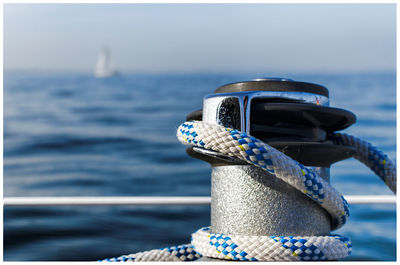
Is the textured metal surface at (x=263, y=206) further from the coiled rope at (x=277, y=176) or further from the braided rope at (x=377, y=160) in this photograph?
the braided rope at (x=377, y=160)

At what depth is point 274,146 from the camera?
65cm

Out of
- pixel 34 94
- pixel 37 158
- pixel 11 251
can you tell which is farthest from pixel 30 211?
pixel 34 94

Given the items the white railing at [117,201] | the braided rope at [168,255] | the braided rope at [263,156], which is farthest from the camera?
the white railing at [117,201]

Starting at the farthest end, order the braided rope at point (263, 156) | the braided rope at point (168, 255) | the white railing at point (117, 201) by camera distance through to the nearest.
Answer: the white railing at point (117, 201) → the braided rope at point (168, 255) → the braided rope at point (263, 156)

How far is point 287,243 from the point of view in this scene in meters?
0.62

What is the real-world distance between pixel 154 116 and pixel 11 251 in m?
3.94

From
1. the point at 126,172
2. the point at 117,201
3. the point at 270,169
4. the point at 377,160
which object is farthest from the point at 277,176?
the point at 126,172

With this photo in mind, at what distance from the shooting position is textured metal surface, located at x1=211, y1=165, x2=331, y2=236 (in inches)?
25.0

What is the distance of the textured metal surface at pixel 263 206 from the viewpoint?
63cm

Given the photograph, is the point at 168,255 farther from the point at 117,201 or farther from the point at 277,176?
the point at 117,201

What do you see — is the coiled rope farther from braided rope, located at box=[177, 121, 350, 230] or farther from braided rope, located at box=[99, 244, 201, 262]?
braided rope, located at box=[99, 244, 201, 262]

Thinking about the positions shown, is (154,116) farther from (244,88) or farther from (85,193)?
(244,88)

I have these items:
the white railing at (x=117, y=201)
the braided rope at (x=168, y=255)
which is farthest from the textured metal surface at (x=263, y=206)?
the white railing at (x=117, y=201)

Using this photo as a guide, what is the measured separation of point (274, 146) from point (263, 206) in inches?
3.5
